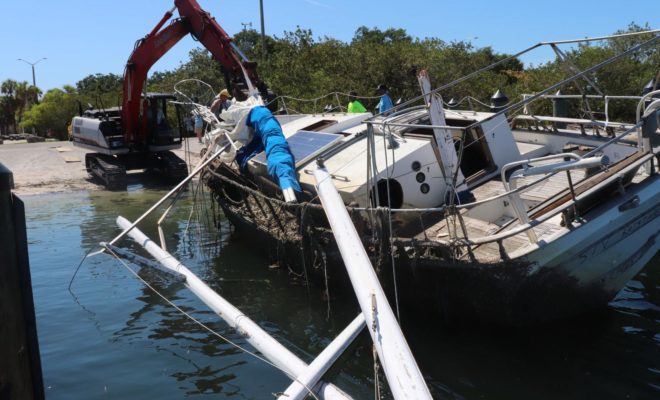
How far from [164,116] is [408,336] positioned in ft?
51.5

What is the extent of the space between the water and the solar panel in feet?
6.52

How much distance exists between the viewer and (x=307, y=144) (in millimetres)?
10531

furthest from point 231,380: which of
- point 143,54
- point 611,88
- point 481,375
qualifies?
point 611,88

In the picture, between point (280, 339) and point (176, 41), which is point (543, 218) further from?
point (176, 41)

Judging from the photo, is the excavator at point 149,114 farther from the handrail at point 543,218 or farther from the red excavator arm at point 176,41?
the handrail at point 543,218

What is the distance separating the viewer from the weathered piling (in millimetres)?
4961

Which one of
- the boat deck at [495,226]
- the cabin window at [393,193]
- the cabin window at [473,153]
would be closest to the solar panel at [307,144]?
the cabin window at [473,153]

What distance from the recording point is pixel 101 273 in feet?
37.2

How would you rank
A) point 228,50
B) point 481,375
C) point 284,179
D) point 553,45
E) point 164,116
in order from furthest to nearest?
point 164,116, point 228,50, point 284,179, point 553,45, point 481,375

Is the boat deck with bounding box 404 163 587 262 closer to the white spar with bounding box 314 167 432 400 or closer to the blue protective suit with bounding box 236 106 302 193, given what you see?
the white spar with bounding box 314 167 432 400

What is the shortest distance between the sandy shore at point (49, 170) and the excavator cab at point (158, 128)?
3.16 ft

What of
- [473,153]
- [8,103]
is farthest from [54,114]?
[473,153]

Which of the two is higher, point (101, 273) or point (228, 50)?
point (228, 50)

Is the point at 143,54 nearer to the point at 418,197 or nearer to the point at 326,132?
the point at 326,132
